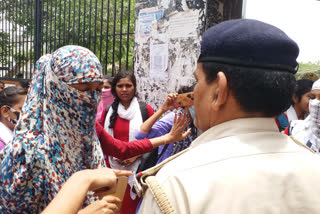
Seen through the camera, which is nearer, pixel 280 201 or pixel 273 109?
pixel 280 201

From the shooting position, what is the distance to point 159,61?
4.11 meters

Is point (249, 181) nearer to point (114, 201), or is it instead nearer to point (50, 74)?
point (114, 201)

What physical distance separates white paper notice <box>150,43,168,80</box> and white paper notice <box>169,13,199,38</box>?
23 cm

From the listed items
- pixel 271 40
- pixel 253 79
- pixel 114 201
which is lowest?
pixel 114 201

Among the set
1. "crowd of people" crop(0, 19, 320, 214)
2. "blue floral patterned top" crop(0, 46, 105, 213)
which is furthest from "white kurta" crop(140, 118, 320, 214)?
"blue floral patterned top" crop(0, 46, 105, 213)

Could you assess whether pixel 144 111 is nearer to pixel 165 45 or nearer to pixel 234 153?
pixel 165 45

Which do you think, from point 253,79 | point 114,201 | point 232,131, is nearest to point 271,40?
point 253,79

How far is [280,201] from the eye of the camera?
781mm

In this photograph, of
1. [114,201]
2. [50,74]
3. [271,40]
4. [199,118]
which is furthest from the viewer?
[50,74]

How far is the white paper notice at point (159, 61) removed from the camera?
4004 mm

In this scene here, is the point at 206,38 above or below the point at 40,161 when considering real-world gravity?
above

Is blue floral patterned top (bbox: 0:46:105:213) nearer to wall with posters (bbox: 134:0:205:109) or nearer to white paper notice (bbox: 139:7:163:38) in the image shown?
wall with posters (bbox: 134:0:205:109)

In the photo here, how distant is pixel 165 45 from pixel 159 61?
232 mm

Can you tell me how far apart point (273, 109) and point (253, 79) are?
0.12 meters
